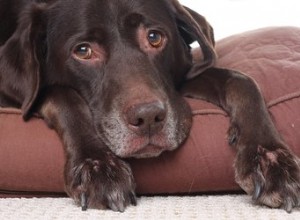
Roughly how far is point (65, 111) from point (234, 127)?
50 centimetres

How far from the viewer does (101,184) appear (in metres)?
1.52

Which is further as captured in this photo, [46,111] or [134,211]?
[46,111]

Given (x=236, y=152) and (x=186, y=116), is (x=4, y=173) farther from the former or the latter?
(x=236, y=152)

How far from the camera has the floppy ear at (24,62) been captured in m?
1.86

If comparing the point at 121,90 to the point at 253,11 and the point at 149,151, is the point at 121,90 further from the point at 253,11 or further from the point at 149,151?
the point at 253,11

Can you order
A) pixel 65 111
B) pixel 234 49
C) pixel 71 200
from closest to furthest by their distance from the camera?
pixel 71 200, pixel 65 111, pixel 234 49

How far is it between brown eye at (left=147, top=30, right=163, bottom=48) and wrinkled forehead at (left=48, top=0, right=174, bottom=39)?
36 millimetres

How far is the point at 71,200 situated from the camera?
1.66 metres

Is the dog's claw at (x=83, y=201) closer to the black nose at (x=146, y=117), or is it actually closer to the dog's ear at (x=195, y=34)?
the black nose at (x=146, y=117)

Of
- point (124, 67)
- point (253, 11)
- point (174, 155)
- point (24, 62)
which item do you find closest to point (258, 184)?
point (174, 155)

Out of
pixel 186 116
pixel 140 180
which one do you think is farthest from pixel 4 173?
pixel 186 116

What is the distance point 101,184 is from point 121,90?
12.3 inches

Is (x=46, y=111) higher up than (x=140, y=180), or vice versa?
(x=46, y=111)

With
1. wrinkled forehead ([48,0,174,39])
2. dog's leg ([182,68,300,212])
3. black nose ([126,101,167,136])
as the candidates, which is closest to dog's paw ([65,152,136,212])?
black nose ([126,101,167,136])
